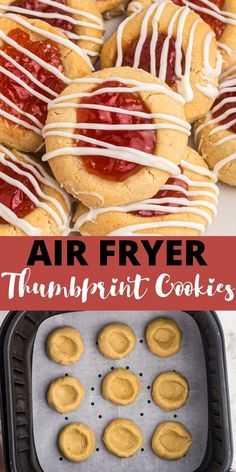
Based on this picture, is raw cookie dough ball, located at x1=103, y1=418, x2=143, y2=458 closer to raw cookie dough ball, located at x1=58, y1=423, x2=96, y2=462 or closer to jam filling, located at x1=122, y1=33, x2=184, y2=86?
raw cookie dough ball, located at x1=58, y1=423, x2=96, y2=462

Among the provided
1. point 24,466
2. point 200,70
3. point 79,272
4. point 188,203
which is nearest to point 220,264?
point 188,203

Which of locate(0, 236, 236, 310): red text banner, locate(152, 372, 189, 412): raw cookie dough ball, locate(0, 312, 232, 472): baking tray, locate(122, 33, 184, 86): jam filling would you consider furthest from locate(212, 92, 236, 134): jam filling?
locate(152, 372, 189, 412): raw cookie dough ball

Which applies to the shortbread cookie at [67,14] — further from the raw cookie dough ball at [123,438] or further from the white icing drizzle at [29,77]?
the raw cookie dough ball at [123,438]

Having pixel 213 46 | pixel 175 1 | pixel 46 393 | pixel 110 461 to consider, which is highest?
pixel 175 1

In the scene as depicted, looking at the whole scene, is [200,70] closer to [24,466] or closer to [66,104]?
[66,104]

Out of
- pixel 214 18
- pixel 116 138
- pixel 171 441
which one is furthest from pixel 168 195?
pixel 171 441

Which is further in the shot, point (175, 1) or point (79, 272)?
point (175, 1)

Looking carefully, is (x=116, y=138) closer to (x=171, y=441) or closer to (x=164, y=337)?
(x=164, y=337)
